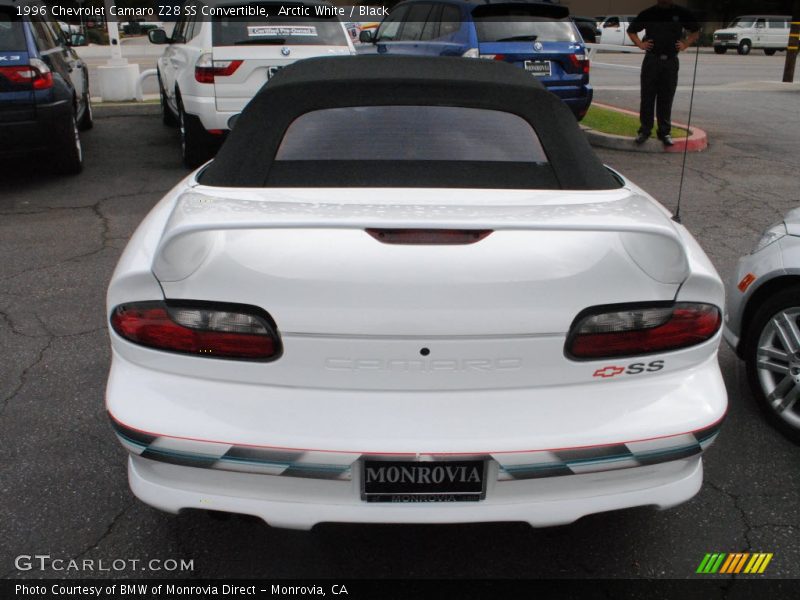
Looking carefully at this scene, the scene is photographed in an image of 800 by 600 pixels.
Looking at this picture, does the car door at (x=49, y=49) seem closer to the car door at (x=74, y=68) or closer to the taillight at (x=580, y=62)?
the car door at (x=74, y=68)

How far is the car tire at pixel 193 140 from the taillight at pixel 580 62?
15.2 feet

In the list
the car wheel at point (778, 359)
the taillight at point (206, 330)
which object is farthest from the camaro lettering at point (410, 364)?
the car wheel at point (778, 359)

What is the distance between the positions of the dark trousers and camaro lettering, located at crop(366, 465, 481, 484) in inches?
333

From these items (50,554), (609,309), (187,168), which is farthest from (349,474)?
(187,168)

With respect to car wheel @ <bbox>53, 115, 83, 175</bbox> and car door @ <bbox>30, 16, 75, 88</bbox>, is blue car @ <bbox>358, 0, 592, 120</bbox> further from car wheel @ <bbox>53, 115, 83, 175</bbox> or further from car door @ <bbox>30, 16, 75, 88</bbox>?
car wheel @ <bbox>53, 115, 83, 175</bbox>

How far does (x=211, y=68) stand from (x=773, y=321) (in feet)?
19.6

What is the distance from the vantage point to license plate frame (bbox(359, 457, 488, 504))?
2059mm

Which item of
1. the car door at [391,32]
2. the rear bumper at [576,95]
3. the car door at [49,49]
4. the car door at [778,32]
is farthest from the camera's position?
the car door at [778,32]

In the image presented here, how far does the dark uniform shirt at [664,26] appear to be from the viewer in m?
9.19

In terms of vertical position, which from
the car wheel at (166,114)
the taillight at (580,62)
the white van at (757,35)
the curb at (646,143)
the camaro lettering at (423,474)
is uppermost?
the taillight at (580,62)

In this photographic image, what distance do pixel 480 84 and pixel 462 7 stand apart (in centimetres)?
761

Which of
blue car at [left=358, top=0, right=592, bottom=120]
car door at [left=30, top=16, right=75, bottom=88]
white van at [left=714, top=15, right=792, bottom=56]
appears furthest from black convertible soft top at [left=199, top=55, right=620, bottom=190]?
white van at [left=714, top=15, right=792, bottom=56]

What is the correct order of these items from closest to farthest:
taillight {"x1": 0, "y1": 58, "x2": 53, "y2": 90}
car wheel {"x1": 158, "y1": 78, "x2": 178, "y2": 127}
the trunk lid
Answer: the trunk lid → taillight {"x1": 0, "y1": 58, "x2": 53, "y2": 90} → car wheel {"x1": 158, "y1": 78, "x2": 178, "y2": 127}

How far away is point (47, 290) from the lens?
16.4 feet
